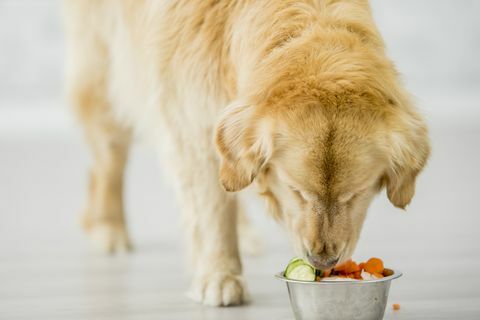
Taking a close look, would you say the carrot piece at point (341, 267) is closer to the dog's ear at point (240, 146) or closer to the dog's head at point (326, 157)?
the dog's head at point (326, 157)

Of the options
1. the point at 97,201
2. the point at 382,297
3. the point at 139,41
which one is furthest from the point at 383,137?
the point at 97,201

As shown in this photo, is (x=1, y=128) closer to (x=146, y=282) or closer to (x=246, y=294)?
(x=146, y=282)

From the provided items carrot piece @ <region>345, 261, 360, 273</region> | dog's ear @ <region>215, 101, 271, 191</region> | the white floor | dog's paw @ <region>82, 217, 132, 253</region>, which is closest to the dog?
dog's ear @ <region>215, 101, 271, 191</region>

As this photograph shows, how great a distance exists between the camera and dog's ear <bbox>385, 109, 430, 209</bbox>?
2197 mm

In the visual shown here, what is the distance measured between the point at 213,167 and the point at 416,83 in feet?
17.9

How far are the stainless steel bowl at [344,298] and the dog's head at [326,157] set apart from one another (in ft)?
0.26

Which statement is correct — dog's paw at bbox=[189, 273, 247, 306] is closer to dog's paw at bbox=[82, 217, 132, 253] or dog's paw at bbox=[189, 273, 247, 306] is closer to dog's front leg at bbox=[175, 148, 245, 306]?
dog's front leg at bbox=[175, 148, 245, 306]

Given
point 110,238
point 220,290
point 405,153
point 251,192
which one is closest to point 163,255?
Result: point 110,238

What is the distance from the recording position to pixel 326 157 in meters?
2.10

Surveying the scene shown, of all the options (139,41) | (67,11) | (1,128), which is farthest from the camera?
(1,128)

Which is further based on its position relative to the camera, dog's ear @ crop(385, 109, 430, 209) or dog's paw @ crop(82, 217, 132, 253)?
dog's paw @ crop(82, 217, 132, 253)

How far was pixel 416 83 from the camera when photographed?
313 inches

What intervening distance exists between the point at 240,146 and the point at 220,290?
0.65 m

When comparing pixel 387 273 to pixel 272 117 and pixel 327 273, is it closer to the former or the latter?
pixel 327 273
